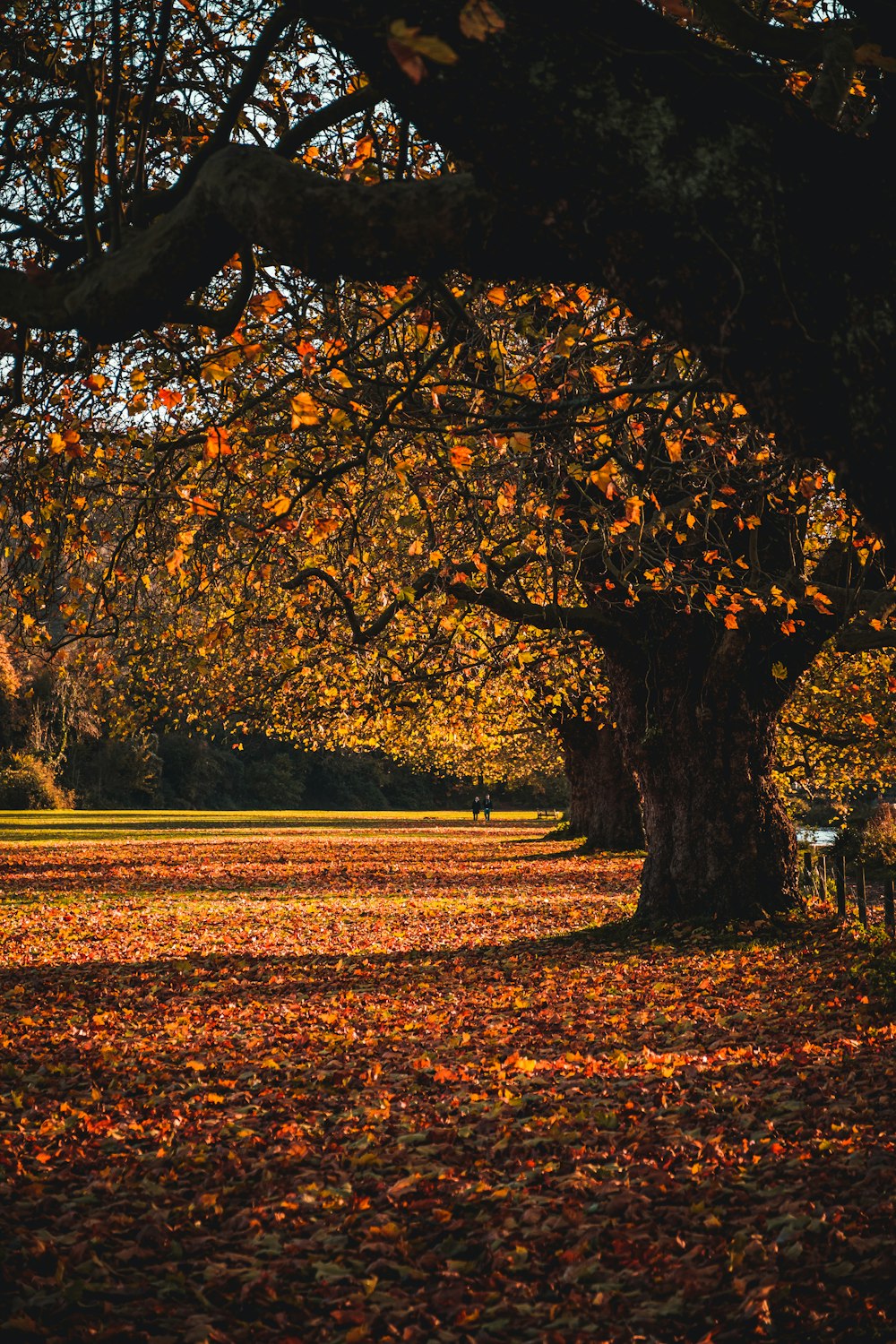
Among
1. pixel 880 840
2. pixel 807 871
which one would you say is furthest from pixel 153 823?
pixel 807 871

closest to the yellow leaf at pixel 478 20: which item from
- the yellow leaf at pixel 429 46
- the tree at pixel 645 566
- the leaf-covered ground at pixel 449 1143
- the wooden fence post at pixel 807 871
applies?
the yellow leaf at pixel 429 46

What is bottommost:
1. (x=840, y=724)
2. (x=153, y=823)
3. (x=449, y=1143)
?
(x=153, y=823)

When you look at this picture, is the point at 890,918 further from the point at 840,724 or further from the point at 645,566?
the point at 840,724

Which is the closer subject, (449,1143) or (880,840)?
(449,1143)

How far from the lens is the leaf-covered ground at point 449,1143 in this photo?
12.5ft

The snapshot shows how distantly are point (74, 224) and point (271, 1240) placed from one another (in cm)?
542

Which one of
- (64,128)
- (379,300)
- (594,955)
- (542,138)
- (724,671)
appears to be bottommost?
(594,955)

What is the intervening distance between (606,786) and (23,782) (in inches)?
1271

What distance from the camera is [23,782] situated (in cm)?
4741

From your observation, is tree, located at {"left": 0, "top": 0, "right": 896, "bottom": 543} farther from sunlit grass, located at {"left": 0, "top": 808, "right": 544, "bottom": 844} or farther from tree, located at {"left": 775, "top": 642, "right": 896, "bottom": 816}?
sunlit grass, located at {"left": 0, "top": 808, "right": 544, "bottom": 844}

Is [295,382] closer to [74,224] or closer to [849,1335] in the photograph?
[74,224]

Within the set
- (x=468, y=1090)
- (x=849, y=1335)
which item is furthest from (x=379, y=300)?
(x=849, y=1335)

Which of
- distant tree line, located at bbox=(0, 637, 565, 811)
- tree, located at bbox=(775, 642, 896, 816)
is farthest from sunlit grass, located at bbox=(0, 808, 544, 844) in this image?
tree, located at bbox=(775, 642, 896, 816)

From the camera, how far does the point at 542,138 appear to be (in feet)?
10.2
